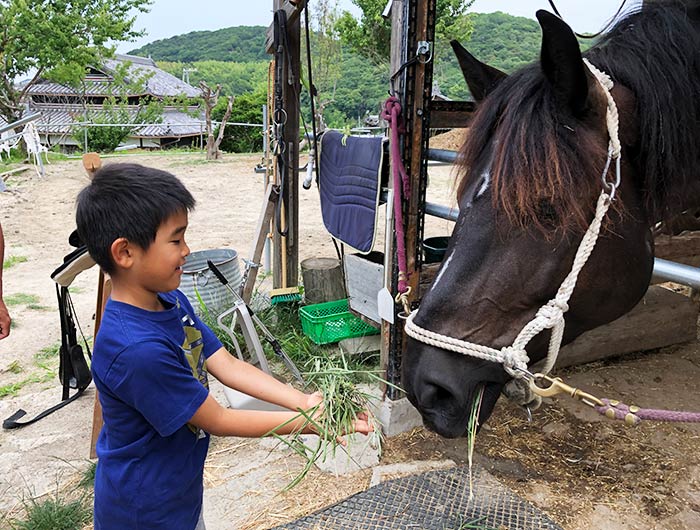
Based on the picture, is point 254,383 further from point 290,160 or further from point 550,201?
point 290,160

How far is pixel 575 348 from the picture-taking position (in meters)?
3.46

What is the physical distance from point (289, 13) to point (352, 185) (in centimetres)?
135

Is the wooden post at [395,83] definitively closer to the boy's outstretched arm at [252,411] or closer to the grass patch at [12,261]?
the boy's outstretched arm at [252,411]

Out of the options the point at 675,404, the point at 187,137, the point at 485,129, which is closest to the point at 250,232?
the point at 675,404

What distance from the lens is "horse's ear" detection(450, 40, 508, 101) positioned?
166 cm

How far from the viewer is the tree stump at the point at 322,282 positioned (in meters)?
3.85

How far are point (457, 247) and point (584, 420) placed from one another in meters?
2.12

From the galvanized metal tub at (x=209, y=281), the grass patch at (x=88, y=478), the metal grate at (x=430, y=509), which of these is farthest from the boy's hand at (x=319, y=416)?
the galvanized metal tub at (x=209, y=281)

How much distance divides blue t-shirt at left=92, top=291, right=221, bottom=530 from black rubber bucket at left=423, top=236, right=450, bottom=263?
2.17m

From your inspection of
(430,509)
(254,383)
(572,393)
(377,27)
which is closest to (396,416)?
(430,509)

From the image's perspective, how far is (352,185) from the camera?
10.2 feet

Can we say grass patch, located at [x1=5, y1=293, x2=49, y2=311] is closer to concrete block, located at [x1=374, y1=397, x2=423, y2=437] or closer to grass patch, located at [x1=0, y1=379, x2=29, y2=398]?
grass patch, located at [x1=0, y1=379, x2=29, y2=398]

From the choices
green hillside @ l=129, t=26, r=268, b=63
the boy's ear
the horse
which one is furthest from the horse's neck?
green hillside @ l=129, t=26, r=268, b=63

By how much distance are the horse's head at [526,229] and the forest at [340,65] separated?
0.31 meters
